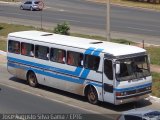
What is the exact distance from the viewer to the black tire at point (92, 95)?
20.2m

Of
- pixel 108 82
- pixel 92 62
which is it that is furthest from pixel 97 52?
pixel 108 82

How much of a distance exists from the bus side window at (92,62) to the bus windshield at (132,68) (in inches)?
45.0

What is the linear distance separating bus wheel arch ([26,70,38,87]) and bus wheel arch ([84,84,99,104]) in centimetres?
359

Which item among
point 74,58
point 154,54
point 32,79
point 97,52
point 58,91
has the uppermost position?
point 97,52

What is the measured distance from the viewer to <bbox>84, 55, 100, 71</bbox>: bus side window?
A: 20.1 metres

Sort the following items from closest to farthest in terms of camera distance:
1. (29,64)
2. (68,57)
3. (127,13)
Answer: (68,57) < (29,64) < (127,13)

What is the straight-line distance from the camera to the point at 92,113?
18.9m

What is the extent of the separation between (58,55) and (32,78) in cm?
223

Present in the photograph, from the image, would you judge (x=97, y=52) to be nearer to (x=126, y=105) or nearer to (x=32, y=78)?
(x=126, y=105)

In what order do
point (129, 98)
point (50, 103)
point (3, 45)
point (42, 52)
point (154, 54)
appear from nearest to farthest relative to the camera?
point (129, 98) → point (50, 103) → point (42, 52) → point (154, 54) → point (3, 45)

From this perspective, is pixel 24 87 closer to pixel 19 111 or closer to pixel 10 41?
pixel 10 41

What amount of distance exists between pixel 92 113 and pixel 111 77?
152 cm

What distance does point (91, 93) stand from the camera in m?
20.4

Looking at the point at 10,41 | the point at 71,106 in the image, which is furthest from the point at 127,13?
the point at 71,106
